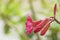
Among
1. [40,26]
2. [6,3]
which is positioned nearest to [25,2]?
[6,3]

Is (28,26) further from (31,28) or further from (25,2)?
(25,2)

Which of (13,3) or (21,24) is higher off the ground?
(13,3)

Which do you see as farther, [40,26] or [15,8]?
[15,8]

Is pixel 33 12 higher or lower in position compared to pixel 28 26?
lower

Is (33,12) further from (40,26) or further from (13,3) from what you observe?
(40,26)

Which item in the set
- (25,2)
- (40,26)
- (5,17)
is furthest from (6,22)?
(40,26)

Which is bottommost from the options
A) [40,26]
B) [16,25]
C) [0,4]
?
[16,25]

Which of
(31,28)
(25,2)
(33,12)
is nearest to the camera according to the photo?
(31,28)

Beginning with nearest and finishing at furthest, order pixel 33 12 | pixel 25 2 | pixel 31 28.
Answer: pixel 31 28 → pixel 33 12 → pixel 25 2

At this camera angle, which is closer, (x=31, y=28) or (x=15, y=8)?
(x=31, y=28)
